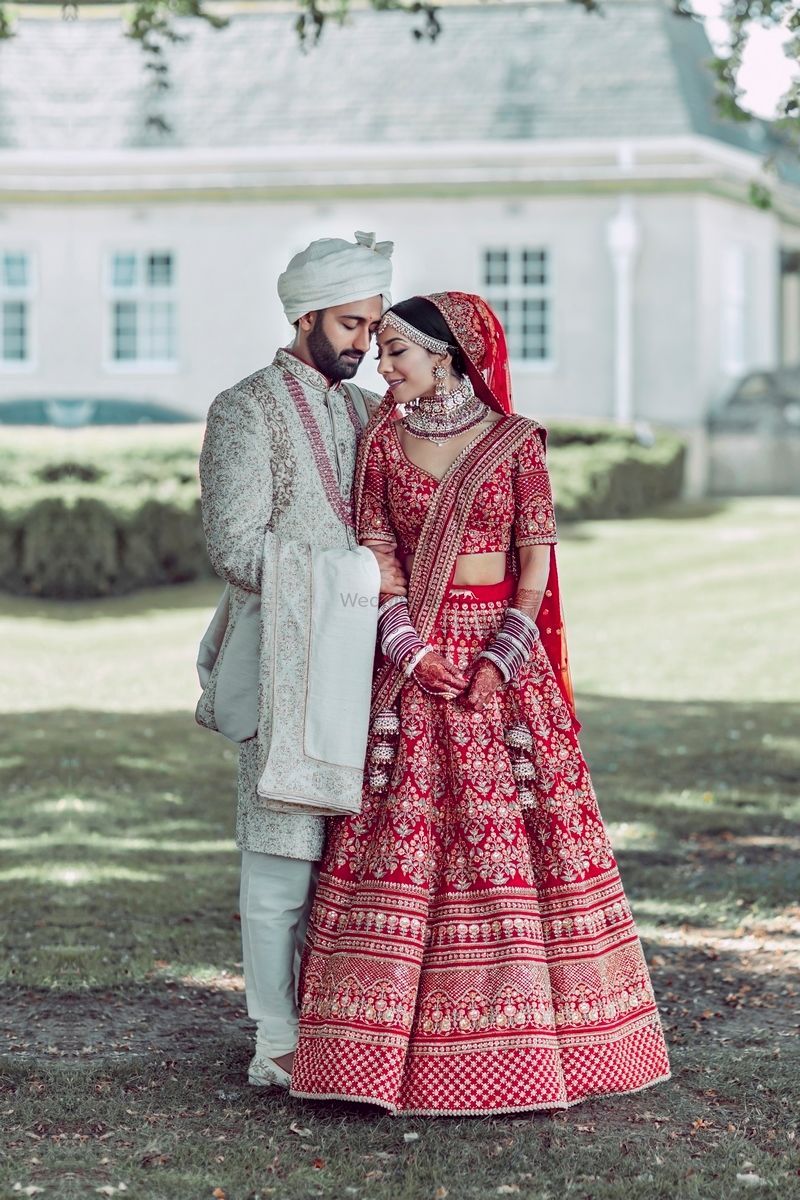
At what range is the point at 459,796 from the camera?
4430 millimetres

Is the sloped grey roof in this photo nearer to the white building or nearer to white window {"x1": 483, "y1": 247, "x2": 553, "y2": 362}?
the white building

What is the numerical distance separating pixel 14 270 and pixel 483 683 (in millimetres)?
19535

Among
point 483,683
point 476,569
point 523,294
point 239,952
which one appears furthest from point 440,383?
point 523,294

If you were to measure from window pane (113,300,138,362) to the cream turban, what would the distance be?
18.5m

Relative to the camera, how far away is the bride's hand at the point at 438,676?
4.43 metres

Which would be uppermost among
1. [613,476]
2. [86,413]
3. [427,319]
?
[86,413]

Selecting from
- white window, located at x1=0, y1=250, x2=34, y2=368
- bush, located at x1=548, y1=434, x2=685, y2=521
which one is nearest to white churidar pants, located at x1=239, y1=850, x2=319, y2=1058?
bush, located at x1=548, y1=434, x2=685, y2=521

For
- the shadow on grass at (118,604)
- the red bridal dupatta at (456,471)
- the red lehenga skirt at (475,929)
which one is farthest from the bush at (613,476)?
the red lehenga skirt at (475,929)

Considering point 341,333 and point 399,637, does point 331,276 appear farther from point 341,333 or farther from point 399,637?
point 399,637

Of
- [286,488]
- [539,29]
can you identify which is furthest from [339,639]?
[539,29]

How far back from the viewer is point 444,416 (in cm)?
453

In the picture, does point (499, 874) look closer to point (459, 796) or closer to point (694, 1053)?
point (459, 796)

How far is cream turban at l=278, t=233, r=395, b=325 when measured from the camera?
441cm

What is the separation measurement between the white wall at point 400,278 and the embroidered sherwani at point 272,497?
55.9 feet
